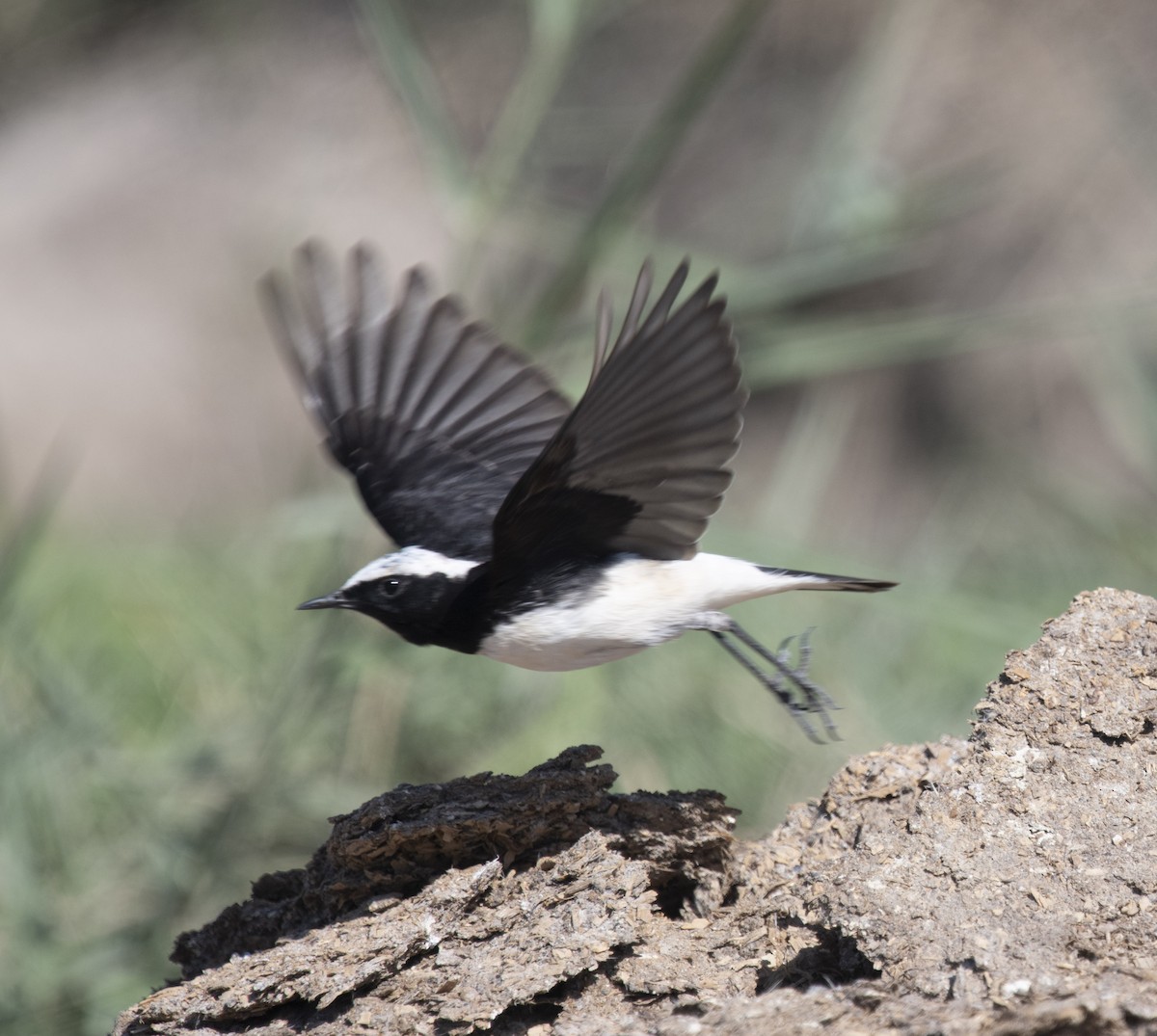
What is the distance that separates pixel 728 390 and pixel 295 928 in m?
1.29

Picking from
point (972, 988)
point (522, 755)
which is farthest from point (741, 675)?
point (972, 988)

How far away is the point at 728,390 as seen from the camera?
106 inches

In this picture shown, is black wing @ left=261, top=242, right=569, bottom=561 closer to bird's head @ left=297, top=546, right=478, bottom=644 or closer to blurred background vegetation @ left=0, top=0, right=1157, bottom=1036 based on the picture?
bird's head @ left=297, top=546, right=478, bottom=644

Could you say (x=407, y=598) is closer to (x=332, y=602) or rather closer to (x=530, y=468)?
(x=332, y=602)

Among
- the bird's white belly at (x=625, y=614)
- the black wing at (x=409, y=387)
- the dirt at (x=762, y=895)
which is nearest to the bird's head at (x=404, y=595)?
the bird's white belly at (x=625, y=614)

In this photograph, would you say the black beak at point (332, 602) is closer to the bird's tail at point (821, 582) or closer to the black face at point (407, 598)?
the black face at point (407, 598)

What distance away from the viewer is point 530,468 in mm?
2807

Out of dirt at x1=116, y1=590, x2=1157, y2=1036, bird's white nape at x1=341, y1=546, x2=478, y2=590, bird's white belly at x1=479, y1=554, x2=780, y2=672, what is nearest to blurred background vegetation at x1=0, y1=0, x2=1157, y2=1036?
bird's white nape at x1=341, y1=546, x2=478, y2=590

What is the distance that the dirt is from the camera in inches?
88.4

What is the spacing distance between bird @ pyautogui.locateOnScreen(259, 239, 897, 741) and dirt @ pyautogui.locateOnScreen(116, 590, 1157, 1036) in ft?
1.55

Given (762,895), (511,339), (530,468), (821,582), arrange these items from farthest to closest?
(511,339) → (821,582) → (530,468) → (762,895)

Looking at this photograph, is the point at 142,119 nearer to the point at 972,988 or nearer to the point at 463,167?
the point at 463,167

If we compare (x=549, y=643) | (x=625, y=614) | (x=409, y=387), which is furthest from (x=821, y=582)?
(x=409, y=387)

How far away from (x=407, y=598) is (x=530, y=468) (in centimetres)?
61
